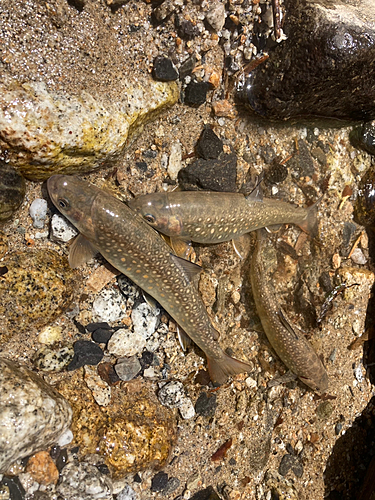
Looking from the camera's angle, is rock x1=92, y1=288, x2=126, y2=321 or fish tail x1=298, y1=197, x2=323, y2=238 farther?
fish tail x1=298, y1=197, x2=323, y2=238

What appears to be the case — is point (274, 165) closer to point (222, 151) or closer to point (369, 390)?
point (222, 151)

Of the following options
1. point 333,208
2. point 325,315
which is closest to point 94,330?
point 325,315

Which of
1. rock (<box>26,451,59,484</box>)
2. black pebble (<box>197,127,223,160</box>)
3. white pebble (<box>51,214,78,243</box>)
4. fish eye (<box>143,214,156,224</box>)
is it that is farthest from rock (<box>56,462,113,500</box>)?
black pebble (<box>197,127,223,160</box>)

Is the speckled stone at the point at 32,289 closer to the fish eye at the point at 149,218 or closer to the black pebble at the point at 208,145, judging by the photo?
the fish eye at the point at 149,218

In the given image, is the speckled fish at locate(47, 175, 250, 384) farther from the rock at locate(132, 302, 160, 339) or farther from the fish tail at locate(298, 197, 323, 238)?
the fish tail at locate(298, 197, 323, 238)

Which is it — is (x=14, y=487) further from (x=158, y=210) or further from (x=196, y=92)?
(x=196, y=92)

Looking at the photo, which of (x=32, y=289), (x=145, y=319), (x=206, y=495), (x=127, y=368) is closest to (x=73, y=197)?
(x=32, y=289)
